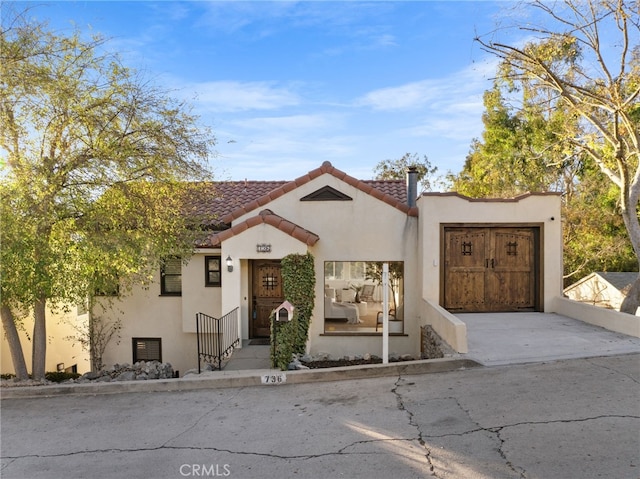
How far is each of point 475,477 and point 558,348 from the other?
4793 mm

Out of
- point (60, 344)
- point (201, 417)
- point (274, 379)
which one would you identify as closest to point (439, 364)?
point (274, 379)

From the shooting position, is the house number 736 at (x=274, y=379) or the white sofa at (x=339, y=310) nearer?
the house number 736 at (x=274, y=379)

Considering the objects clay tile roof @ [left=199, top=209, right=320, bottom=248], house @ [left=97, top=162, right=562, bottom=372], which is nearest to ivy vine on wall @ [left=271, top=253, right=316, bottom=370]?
clay tile roof @ [left=199, top=209, right=320, bottom=248]

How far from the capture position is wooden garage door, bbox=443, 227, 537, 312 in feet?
37.5

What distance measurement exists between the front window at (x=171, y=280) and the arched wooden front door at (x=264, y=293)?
258cm

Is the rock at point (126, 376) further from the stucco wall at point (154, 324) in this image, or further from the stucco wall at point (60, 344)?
the stucco wall at point (60, 344)

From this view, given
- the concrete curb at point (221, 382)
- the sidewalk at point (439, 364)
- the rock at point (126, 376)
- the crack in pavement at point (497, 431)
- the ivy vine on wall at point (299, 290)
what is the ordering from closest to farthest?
1. the crack in pavement at point (497, 431)
2. the sidewalk at point (439, 364)
3. the concrete curb at point (221, 382)
4. the rock at point (126, 376)
5. the ivy vine on wall at point (299, 290)

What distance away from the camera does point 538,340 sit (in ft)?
27.2

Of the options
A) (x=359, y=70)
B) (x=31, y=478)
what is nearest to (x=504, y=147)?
(x=359, y=70)

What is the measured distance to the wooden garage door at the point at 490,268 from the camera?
37.5ft

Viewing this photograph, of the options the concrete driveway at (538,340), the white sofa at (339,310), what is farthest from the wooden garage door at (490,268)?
the white sofa at (339,310)

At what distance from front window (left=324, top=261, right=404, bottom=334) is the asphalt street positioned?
4691 mm

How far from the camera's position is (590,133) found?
13336mm

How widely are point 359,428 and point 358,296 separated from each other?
7.07 meters
